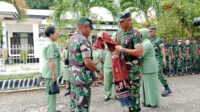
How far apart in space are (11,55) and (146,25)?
27.6 ft

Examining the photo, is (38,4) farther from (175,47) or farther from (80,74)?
(80,74)

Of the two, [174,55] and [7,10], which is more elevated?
[7,10]

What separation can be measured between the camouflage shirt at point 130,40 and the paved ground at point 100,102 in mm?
1824

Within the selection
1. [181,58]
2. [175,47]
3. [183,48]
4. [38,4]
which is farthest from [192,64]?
[38,4]

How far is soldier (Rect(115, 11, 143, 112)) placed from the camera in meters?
4.86

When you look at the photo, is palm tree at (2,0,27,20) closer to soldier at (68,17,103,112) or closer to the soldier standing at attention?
the soldier standing at attention

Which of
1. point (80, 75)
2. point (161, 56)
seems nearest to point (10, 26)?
point (161, 56)

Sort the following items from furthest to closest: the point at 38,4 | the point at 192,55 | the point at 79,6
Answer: the point at 38,4 < the point at 79,6 < the point at 192,55

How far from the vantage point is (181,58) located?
14.3 m

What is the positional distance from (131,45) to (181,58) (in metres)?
9.80

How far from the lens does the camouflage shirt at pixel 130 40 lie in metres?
4.85

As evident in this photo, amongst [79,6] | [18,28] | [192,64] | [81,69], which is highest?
[79,6]

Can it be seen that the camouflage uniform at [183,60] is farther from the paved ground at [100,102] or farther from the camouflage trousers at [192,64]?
the paved ground at [100,102]

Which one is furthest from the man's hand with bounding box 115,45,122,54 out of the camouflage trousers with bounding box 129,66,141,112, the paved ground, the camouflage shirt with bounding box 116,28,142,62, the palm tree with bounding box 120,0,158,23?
the palm tree with bounding box 120,0,158,23
